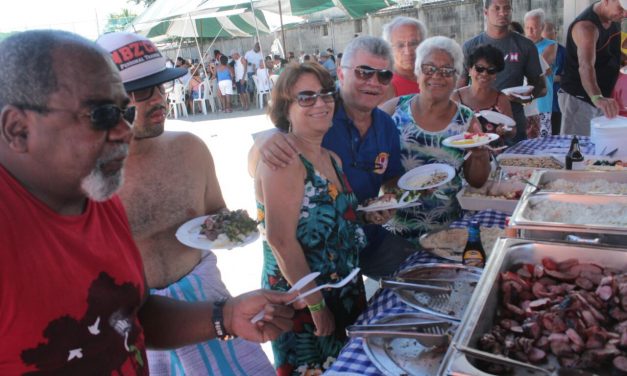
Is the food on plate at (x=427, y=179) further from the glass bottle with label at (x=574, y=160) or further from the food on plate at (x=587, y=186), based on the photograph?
the glass bottle with label at (x=574, y=160)

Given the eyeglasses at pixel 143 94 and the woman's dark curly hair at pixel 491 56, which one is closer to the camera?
the eyeglasses at pixel 143 94

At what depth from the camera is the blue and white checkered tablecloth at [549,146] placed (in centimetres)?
337

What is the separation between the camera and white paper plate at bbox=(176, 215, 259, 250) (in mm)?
1618

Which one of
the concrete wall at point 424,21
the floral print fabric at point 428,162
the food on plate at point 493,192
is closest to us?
the floral print fabric at point 428,162

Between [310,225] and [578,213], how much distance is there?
1.01 metres

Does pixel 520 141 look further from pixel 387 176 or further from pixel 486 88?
pixel 387 176

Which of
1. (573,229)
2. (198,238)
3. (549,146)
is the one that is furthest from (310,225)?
(549,146)

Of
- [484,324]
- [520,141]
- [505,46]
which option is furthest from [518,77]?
[484,324]

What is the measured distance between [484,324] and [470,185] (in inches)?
62.2

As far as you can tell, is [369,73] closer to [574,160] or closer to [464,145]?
[464,145]

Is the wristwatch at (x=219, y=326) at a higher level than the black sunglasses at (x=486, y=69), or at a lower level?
lower

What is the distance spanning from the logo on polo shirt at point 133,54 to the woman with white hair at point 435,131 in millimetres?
1342

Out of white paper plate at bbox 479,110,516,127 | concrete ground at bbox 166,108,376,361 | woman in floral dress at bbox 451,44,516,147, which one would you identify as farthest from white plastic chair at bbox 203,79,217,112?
white paper plate at bbox 479,110,516,127

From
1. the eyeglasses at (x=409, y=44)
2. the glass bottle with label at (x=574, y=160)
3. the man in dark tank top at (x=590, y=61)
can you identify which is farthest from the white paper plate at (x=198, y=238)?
the man in dark tank top at (x=590, y=61)
